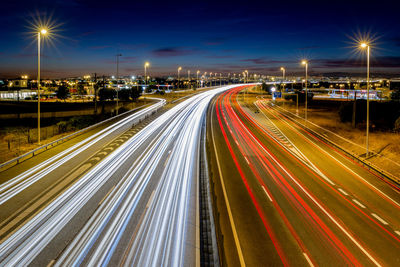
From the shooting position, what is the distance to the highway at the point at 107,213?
29.3ft

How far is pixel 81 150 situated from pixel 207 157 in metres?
11.1

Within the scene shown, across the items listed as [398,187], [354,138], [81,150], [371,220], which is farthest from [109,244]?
[354,138]

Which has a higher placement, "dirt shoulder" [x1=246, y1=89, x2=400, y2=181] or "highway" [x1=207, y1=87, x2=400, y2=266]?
"dirt shoulder" [x1=246, y1=89, x2=400, y2=181]

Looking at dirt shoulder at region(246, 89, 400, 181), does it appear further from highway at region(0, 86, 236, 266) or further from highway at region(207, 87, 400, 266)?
highway at region(0, 86, 236, 266)

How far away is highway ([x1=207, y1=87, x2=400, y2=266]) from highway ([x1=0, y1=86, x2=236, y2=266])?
6.26ft

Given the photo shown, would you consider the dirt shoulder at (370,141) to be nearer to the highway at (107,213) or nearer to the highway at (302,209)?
the highway at (302,209)

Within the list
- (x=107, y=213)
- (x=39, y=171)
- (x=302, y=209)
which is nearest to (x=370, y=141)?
(x=302, y=209)

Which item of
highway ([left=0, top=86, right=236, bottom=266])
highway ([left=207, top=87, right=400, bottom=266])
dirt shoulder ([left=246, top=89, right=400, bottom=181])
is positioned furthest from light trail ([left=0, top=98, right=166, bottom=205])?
dirt shoulder ([left=246, top=89, right=400, bottom=181])

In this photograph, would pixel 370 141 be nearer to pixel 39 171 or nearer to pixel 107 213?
pixel 107 213

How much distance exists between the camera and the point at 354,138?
29.8m

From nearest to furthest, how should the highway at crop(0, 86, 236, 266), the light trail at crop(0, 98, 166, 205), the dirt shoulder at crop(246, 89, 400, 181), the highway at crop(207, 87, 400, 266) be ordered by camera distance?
the highway at crop(0, 86, 236, 266) → the highway at crop(207, 87, 400, 266) → the light trail at crop(0, 98, 166, 205) → the dirt shoulder at crop(246, 89, 400, 181)

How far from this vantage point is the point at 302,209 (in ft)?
42.9

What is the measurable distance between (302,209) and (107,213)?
30.9 feet

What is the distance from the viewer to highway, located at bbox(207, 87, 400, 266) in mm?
9594
